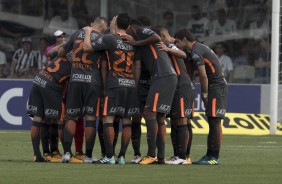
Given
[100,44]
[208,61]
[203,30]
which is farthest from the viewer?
[203,30]

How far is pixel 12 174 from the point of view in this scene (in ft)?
48.9

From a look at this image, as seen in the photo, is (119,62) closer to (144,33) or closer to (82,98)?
(144,33)

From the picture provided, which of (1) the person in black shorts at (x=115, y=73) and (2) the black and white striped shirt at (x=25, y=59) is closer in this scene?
(1) the person in black shorts at (x=115, y=73)

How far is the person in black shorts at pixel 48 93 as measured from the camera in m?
17.6

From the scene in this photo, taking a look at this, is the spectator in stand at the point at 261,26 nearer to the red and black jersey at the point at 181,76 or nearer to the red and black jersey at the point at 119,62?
the red and black jersey at the point at 181,76

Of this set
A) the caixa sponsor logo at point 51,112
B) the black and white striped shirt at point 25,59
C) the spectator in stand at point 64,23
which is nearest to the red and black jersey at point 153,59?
the caixa sponsor logo at point 51,112

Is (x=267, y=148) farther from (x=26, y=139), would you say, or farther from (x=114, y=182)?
(x=114, y=182)

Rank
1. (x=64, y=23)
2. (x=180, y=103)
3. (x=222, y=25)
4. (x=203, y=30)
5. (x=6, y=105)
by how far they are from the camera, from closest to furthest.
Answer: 1. (x=180, y=103)
2. (x=6, y=105)
3. (x=203, y=30)
4. (x=222, y=25)
5. (x=64, y=23)

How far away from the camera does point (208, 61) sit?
17.3 meters

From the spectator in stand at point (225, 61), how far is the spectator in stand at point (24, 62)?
15.7 ft

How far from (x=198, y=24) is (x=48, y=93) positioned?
13.3m

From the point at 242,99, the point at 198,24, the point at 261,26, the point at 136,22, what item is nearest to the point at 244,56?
the point at 261,26

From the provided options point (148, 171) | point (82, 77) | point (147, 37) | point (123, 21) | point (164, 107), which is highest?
point (123, 21)

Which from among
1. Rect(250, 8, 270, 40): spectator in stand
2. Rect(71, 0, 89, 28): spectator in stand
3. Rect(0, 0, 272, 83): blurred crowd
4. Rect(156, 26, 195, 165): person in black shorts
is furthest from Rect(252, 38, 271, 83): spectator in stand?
Rect(156, 26, 195, 165): person in black shorts
